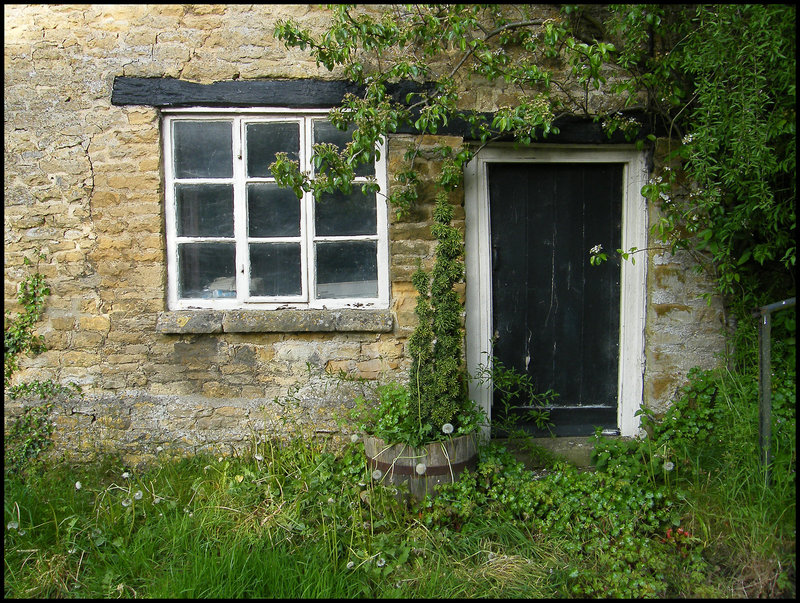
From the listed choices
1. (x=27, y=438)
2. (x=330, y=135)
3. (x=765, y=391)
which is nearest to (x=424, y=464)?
(x=765, y=391)

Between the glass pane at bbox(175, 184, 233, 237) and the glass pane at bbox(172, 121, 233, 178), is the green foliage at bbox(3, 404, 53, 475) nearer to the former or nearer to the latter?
the glass pane at bbox(175, 184, 233, 237)

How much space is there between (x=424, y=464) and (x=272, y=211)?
6.83 ft

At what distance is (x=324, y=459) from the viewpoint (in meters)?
3.35

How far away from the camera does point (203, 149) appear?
3701 millimetres

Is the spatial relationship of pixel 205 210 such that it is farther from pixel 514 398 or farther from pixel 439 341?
pixel 514 398

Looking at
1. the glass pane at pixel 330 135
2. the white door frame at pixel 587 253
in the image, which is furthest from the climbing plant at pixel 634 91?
the glass pane at pixel 330 135

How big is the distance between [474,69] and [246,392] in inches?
107

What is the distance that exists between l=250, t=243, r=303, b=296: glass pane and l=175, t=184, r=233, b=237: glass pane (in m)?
0.26

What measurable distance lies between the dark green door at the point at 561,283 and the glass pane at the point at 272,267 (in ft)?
4.92

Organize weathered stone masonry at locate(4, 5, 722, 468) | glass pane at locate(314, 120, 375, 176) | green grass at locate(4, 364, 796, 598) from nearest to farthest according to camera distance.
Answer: green grass at locate(4, 364, 796, 598) → weathered stone masonry at locate(4, 5, 722, 468) → glass pane at locate(314, 120, 375, 176)

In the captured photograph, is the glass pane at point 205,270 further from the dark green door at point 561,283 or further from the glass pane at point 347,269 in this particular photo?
the dark green door at point 561,283

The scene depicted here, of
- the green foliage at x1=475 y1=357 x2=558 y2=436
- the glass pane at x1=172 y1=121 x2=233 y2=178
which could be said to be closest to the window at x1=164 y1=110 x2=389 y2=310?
the glass pane at x1=172 y1=121 x2=233 y2=178

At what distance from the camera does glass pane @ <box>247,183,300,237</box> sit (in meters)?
3.75

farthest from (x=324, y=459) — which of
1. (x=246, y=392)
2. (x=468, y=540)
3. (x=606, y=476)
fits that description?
(x=606, y=476)
